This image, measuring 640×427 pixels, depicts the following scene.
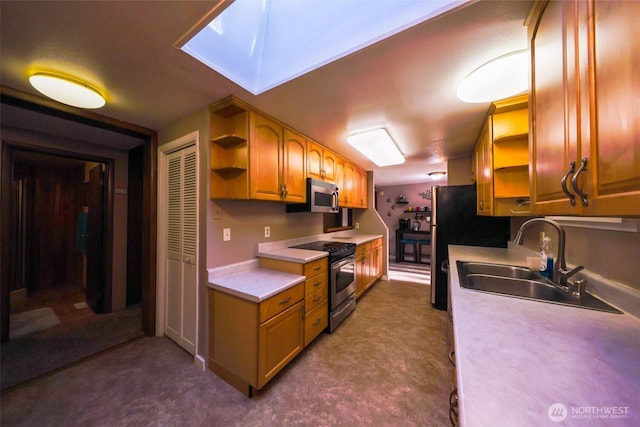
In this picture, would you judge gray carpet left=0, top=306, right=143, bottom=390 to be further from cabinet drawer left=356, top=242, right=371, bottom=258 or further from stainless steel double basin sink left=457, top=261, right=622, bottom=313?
stainless steel double basin sink left=457, top=261, right=622, bottom=313

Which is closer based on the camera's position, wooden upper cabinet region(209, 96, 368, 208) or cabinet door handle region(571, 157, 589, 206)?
cabinet door handle region(571, 157, 589, 206)

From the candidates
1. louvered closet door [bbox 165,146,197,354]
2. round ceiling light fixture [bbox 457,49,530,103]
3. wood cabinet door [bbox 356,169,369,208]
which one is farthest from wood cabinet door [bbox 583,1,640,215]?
wood cabinet door [bbox 356,169,369,208]

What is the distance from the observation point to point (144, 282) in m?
2.29

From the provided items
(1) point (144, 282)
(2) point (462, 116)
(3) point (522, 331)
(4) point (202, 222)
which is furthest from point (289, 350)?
(2) point (462, 116)

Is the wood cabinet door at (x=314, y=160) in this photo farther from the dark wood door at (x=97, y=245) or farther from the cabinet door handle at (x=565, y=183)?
the dark wood door at (x=97, y=245)

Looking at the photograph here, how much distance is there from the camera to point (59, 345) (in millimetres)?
2084

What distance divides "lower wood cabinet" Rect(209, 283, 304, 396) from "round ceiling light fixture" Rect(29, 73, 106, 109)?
1.62 m

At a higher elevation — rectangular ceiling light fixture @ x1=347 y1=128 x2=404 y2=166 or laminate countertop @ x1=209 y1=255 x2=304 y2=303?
rectangular ceiling light fixture @ x1=347 y1=128 x2=404 y2=166

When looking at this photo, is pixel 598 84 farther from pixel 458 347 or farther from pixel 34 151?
pixel 34 151

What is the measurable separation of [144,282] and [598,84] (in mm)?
3302

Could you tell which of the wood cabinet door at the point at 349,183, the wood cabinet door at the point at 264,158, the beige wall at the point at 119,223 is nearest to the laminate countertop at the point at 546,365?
the wood cabinet door at the point at 264,158

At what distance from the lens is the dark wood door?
277 cm

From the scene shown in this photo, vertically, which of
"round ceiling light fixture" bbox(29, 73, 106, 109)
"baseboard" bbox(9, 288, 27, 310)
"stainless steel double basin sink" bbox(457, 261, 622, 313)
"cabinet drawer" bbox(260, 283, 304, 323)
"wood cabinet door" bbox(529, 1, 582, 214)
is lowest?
"baseboard" bbox(9, 288, 27, 310)

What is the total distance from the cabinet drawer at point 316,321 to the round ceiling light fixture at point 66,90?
229 centimetres
